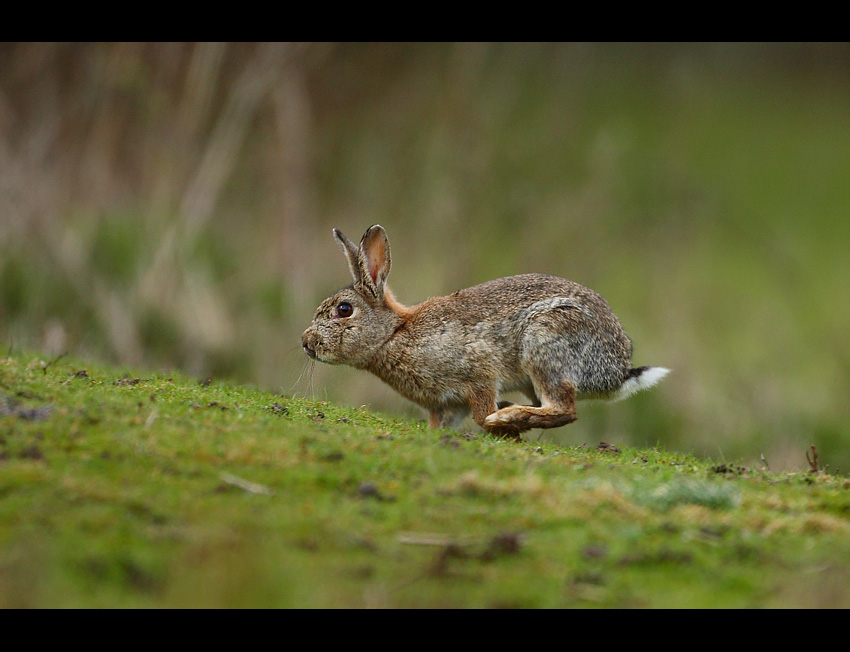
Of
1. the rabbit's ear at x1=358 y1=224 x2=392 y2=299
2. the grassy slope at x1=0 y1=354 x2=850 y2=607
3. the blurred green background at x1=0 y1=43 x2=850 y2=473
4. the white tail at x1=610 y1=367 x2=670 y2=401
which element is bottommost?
the grassy slope at x1=0 y1=354 x2=850 y2=607

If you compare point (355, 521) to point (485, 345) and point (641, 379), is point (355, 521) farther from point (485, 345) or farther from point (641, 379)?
point (641, 379)

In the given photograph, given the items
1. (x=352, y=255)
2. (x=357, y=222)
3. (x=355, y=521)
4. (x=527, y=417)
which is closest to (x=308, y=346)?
(x=352, y=255)

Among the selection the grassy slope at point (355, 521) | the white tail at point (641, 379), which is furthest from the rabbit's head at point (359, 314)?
the grassy slope at point (355, 521)

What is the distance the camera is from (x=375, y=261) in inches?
352

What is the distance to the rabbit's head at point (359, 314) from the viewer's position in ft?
28.6

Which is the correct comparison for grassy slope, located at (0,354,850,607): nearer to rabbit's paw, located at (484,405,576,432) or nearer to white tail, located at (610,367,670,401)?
rabbit's paw, located at (484,405,576,432)

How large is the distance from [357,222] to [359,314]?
5216mm

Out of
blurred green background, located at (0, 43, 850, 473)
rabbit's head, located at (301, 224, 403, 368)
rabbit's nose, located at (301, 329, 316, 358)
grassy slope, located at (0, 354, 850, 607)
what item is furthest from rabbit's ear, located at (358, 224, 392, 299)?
grassy slope, located at (0, 354, 850, 607)

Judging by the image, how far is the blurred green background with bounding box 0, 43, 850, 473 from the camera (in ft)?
37.0

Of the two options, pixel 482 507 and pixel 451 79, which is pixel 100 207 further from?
pixel 482 507

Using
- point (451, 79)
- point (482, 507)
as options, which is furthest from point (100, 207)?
point (482, 507)

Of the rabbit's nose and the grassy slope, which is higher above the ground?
the rabbit's nose

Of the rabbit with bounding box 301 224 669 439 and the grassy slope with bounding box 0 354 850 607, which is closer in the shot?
the grassy slope with bounding box 0 354 850 607

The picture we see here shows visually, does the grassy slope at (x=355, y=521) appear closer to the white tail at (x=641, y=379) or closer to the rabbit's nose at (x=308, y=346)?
the white tail at (x=641, y=379)
